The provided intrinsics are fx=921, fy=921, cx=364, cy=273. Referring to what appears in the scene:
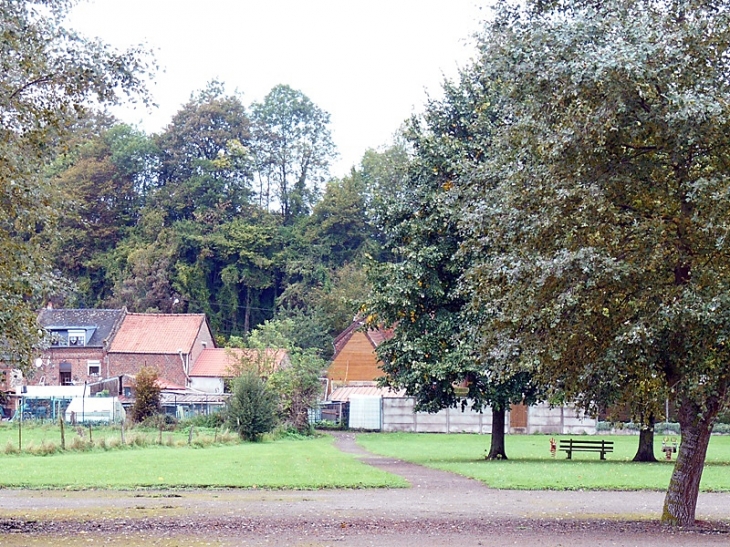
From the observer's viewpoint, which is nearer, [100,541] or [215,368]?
[100,541]

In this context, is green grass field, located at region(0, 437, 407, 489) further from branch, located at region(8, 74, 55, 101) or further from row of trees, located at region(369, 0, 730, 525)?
branch, located at region(8, 74, 55, 101)

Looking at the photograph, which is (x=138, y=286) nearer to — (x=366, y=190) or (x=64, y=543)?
(x=366, y=190)

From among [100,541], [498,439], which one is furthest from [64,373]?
[100,541]

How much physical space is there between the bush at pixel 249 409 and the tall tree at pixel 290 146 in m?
49.8

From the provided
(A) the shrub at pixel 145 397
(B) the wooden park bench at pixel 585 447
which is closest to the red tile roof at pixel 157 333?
(A) the shrub at pixel 145 397

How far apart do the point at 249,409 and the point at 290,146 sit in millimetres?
54990

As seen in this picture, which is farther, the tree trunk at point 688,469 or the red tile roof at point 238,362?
the red tile roof at point 238,362

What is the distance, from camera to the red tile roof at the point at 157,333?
67438mm

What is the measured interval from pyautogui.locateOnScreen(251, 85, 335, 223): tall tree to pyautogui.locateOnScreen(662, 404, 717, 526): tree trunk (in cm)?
7834

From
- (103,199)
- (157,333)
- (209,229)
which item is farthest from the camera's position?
(103,199)

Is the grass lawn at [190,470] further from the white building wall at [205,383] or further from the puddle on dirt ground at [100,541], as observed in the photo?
the white building wall at [205,383]

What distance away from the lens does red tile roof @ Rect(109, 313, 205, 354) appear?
6744 centimetres

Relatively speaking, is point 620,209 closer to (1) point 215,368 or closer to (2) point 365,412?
(2) point 365,412

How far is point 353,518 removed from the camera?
15547mm
